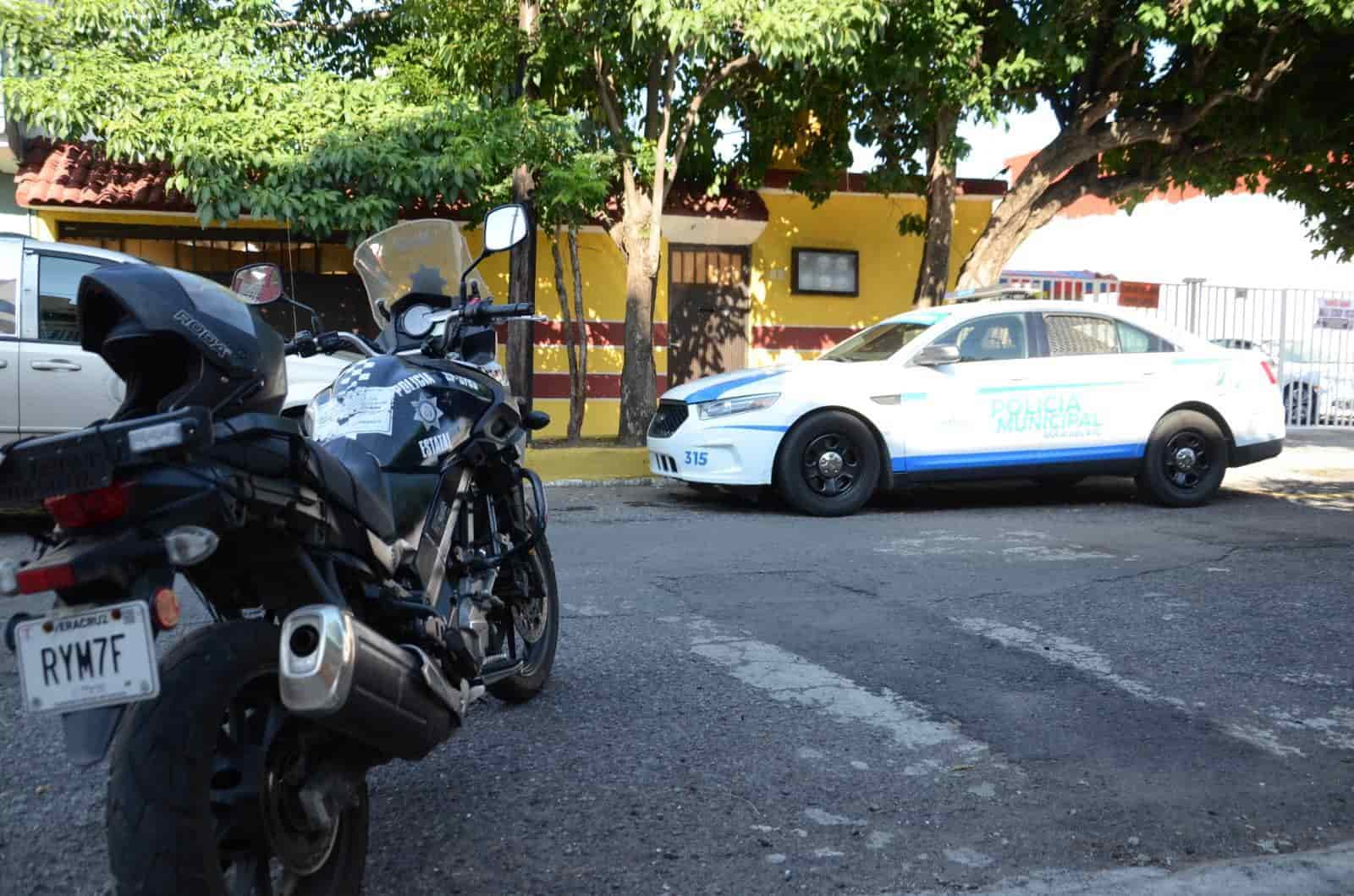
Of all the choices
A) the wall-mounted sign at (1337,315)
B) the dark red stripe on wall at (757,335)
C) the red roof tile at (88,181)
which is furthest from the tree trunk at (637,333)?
the wall-mounted sign at (1337,315)

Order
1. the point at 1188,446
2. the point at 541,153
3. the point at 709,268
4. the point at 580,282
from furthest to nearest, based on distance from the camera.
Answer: the point at 709,268 < the point at 580,282 < the point at 541,153 < the point at 1188,446

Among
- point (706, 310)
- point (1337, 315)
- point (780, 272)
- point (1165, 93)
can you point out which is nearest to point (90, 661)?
point (1165, 93)

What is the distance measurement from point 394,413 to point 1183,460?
8279 millimetres

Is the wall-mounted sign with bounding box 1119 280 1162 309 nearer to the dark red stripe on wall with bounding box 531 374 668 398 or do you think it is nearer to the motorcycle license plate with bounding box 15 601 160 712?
the dark red stripe on wall with bounding box 531 374 668 398

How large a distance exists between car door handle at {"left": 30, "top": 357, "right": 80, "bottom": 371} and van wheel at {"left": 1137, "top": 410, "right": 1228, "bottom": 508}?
7.83 metres

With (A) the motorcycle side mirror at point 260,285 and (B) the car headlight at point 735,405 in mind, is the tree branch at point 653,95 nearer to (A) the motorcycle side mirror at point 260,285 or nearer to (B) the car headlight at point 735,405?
(B) the car headlight at point 735,405

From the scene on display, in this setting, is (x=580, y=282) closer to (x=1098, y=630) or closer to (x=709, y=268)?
(x=709, y=268)

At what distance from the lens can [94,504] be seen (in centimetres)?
227

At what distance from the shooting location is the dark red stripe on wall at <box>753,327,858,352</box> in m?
17.9

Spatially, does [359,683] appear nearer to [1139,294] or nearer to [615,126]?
[615,126]

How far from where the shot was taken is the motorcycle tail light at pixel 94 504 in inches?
89.0

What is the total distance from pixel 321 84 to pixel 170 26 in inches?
78.7

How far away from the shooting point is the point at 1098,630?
5848 mm

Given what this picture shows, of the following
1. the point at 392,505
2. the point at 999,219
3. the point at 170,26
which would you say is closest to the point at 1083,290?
the point at 999,219
